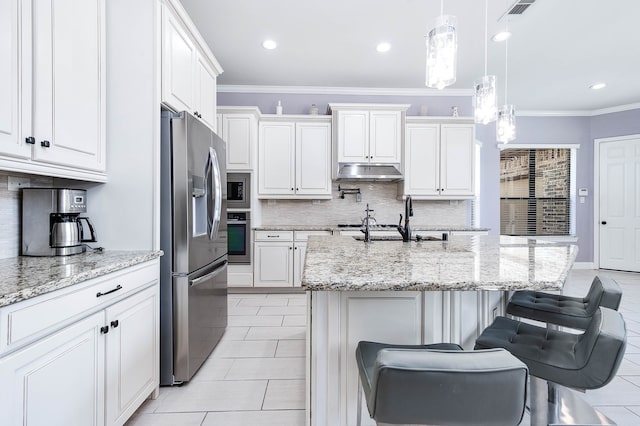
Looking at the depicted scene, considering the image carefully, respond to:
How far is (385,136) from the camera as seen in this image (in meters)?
4.54

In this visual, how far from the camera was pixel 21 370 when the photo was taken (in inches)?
40.9

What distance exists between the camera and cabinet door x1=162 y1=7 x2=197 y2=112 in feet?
6.66

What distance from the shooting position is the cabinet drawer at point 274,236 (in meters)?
4.33

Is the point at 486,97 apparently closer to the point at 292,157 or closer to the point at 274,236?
the point at 292,157

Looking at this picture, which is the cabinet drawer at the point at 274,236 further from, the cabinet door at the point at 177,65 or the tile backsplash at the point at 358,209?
the cabinet door at the point at 177,65

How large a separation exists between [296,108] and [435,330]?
4.17m

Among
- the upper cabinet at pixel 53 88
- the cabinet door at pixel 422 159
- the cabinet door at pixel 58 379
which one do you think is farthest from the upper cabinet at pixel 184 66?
the cabinet door at pixel 422 159

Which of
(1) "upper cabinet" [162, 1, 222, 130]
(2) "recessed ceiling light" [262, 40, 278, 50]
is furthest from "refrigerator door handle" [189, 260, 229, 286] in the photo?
(2) "recessed ceiling light" [262, 40, 278, 50]

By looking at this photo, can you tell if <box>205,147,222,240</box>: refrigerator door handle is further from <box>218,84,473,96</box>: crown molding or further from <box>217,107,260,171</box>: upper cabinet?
<box>218,84,473,96</box>: crown molding

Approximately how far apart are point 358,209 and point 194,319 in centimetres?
323

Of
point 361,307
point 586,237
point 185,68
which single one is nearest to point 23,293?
point 361,307

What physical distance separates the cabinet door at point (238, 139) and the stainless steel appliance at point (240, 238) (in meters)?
0.65

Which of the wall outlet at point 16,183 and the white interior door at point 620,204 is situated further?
the white interior door at point 620,204

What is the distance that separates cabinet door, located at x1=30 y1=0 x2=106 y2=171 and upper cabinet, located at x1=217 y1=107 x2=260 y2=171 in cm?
245
